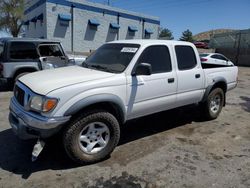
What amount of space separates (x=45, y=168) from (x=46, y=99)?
1.06 m

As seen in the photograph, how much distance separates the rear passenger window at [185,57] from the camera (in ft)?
16.9

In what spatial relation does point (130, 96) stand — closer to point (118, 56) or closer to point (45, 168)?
point (118, 56)

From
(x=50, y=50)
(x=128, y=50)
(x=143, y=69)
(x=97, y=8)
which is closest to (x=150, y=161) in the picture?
(x=143, y=69)

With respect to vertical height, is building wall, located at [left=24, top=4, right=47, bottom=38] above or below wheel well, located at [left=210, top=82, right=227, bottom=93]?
above

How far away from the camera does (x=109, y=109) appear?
4.13m

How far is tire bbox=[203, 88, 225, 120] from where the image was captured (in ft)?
19.7

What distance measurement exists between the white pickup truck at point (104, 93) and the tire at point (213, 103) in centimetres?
57

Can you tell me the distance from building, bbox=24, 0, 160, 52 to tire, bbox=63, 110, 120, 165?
22625 mm

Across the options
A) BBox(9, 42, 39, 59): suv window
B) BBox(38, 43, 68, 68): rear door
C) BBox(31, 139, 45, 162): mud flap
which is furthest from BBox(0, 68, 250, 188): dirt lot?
BBox(38, 43, 68, 68): rear door

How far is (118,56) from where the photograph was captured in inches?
182

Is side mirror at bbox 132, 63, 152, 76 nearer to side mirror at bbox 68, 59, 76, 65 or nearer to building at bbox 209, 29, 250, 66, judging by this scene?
side mirror at bbox 68, 59, 76, 65

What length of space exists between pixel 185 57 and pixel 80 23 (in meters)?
23.5

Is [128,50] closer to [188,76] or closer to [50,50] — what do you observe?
[188,76]

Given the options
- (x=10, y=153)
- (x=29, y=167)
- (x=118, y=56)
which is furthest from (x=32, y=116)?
(x=118, y=56)
